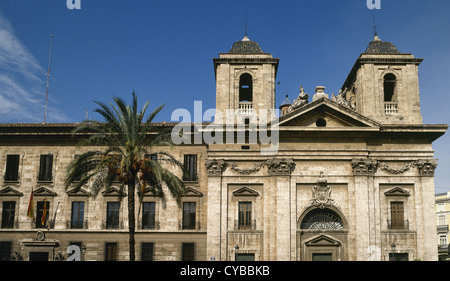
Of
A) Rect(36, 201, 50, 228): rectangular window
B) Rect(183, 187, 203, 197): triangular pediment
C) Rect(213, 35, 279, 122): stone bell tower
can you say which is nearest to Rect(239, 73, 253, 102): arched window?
Rect(213, 35, 279, 122): stone bell tower

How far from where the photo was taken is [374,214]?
3092cm

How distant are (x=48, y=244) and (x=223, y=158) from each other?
13.0m

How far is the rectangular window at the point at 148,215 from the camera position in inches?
1291

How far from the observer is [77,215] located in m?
33.0

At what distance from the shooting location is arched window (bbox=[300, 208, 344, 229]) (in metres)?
→ 31.4

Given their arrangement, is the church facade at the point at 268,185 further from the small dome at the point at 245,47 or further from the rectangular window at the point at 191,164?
the small dome at the point at 245,47

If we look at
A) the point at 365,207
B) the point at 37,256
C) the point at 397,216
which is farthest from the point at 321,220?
the point at 37,256

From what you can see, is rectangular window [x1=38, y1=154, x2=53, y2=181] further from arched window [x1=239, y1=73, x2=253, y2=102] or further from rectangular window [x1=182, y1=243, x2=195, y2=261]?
arched window [x1=239, y1=73, x2=253, y2=102]

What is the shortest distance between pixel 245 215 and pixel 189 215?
3963 mm

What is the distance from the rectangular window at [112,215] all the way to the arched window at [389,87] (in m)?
20.5
